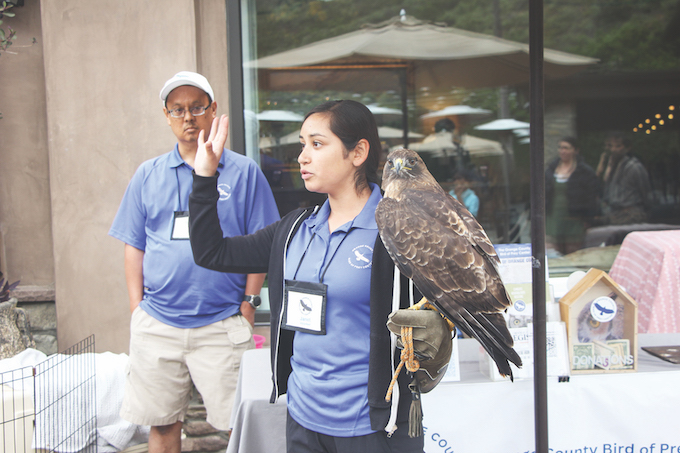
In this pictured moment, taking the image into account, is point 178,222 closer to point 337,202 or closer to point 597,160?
point 337,202

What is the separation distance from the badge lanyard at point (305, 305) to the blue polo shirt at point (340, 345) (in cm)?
2

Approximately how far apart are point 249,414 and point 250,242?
2.23ft

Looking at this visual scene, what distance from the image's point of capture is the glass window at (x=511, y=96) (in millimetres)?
5805

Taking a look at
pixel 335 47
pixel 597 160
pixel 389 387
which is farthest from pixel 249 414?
pixel 597 160

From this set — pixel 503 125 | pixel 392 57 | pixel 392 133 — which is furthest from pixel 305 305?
pixel 503 125

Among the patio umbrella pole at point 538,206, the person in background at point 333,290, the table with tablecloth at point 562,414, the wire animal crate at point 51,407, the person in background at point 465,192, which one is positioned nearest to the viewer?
the person in background at point 333,290

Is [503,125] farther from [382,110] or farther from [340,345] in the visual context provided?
[340,345]

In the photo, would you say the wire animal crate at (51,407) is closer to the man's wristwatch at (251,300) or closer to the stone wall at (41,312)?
the stone wall at (41,312)

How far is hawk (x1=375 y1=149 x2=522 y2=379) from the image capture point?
1245 millimetres

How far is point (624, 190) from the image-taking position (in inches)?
266

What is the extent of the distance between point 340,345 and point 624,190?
6.67 metres

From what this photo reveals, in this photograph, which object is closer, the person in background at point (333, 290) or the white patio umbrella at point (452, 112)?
the person in background at point (333, 290)

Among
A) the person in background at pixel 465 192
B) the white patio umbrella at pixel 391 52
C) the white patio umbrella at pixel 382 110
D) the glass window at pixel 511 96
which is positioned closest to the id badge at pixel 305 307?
the glass window at pixel 511 96

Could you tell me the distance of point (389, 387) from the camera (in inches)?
50.7
